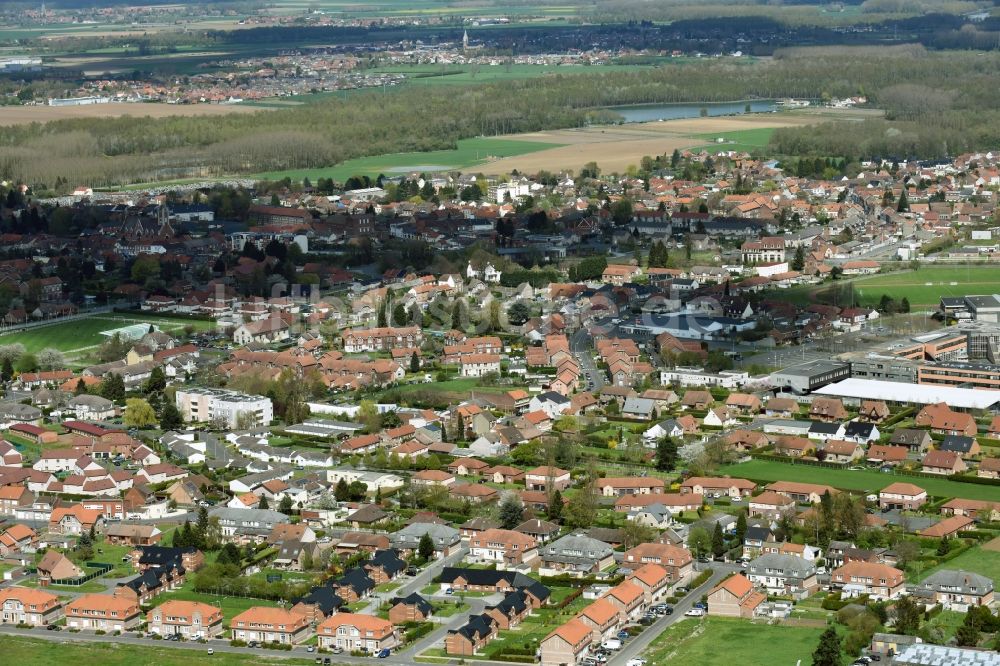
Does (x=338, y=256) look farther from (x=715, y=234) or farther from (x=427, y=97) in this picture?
(x=427, y=97)

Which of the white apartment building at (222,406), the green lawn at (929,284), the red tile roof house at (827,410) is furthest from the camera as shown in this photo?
the green lawn at (929,284)

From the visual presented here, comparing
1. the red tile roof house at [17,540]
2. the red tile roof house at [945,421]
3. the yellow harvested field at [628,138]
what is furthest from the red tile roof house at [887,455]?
the yellow harvested field at [628,138]

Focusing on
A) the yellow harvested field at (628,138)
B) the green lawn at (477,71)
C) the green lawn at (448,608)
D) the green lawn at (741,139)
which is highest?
the green lawn at (448,608)

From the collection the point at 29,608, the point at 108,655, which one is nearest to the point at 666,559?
the point at 108,655

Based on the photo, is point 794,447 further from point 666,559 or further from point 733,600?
point 733,600

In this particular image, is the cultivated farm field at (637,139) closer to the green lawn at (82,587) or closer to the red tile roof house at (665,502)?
the red tile roof house at (665,502)

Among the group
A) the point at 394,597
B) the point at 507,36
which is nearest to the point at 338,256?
the point at 394,597

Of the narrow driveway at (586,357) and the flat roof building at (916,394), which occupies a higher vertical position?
the flat roof building at (916,394)

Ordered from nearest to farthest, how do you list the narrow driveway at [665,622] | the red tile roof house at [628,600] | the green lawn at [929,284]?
the narrow driveway at [665,622] → the red tile roof house at [628,600] → the green lawn at [929,284]
